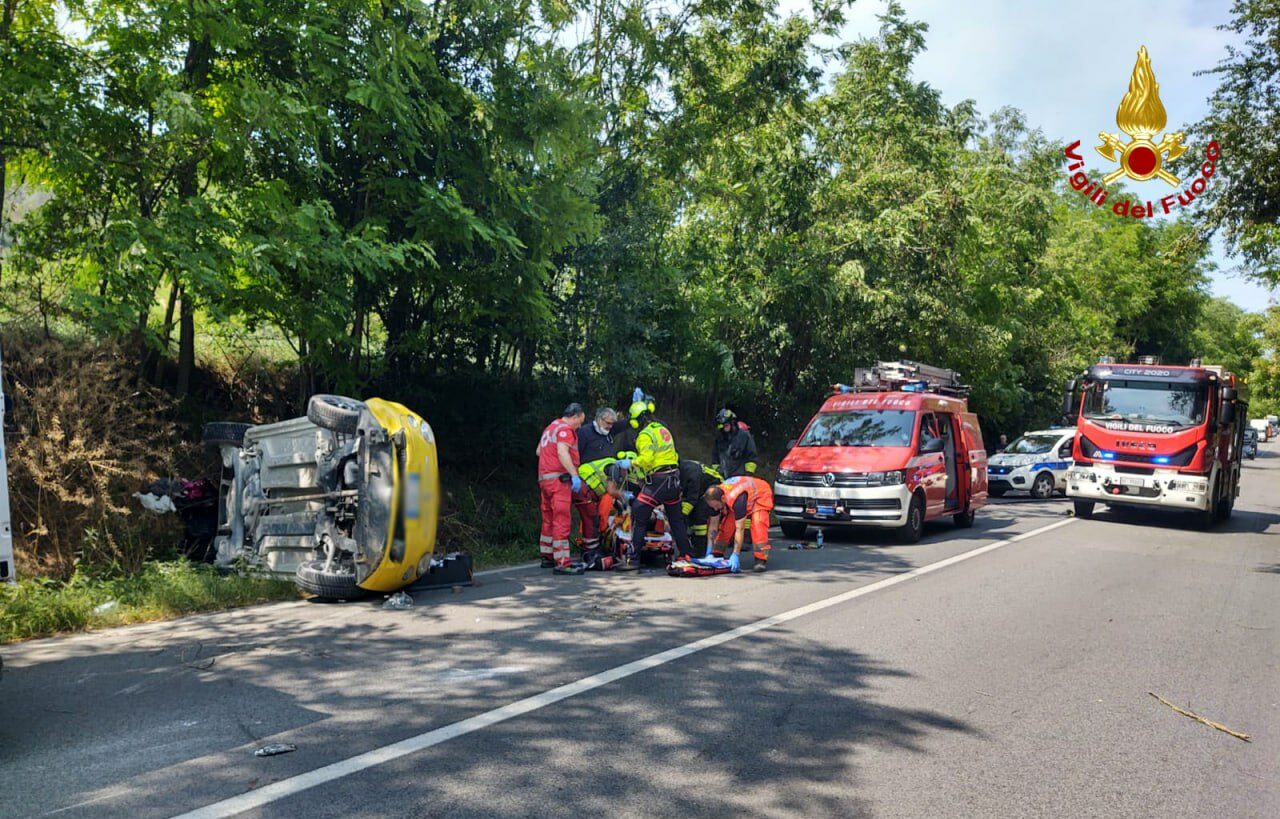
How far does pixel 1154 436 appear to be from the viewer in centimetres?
1617

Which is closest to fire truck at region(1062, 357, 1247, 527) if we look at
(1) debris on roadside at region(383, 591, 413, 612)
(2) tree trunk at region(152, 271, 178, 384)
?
(1) debris on roadside at region(383, 591, 413, 612)

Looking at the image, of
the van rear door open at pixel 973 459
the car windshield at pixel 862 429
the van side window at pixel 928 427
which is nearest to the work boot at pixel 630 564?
the car windshield at pixel 862 429

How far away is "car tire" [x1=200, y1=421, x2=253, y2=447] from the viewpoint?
942cm

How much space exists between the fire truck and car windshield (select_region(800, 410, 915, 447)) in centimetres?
508

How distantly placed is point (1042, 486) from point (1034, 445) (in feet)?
4.12

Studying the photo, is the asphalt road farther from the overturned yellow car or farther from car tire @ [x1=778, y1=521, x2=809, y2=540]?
car tire @ [x1=778, y1=521, x2=809, y2=540]

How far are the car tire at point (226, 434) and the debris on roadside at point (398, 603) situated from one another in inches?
102

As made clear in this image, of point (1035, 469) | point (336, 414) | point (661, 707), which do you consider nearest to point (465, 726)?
point (661, 707)

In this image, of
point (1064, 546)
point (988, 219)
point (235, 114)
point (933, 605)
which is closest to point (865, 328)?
point (988, 219)

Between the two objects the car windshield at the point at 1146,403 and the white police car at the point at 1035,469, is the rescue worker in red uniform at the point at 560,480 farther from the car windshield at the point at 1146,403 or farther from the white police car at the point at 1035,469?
the white police car at the point at 1035,469

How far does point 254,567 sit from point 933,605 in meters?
6.32

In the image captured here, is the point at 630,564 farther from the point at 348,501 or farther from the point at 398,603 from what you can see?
the point at 348,501

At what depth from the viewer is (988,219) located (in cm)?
2766

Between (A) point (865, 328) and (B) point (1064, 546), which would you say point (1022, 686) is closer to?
(B) point (1064, 546)
